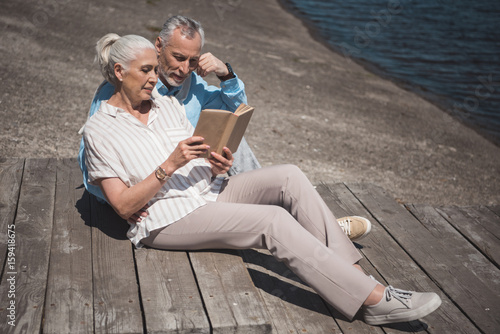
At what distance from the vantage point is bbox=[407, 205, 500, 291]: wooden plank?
352 centimetres

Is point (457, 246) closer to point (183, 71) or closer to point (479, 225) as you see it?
point (479, 225)

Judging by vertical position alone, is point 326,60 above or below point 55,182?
below

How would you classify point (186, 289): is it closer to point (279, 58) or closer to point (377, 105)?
point (377, 105)

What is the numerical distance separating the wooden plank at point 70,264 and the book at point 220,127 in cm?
84

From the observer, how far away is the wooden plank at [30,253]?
254 cm

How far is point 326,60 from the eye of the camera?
10.6 metres

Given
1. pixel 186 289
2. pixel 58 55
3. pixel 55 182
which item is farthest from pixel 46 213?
pixel 58 55

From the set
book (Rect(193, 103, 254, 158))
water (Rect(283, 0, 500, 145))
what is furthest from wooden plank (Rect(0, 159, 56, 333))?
water (Rect(283, 0, 500, 145))

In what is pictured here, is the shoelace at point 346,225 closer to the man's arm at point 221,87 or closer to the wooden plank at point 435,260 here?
the wooden plank at point 435,260

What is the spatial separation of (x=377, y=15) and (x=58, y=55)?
9.72 metres

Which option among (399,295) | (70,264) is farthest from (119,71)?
(399,295)

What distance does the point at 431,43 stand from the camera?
514 inches

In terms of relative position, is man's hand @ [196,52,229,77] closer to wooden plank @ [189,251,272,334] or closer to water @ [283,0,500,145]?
wooden plank @ [189,251,272,334]

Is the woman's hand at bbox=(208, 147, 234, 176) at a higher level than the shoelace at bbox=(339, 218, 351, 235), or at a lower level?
higher
